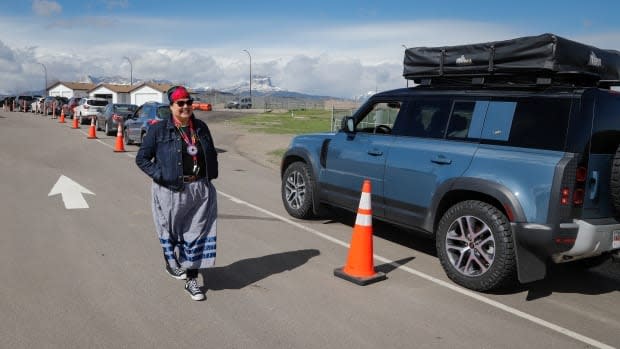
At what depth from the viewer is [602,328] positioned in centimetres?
450

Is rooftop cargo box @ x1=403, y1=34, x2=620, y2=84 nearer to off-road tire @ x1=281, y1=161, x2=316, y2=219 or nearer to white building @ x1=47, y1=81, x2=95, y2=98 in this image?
off-road tire @ x1=281, y1=161, x2=316, y2=219

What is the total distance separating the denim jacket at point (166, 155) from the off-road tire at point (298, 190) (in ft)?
9.48

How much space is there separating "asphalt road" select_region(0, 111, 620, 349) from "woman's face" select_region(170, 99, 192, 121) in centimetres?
152

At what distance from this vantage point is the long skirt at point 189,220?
4750 millimetres

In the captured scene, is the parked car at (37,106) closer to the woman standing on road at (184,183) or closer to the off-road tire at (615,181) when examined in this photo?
the woman standing on road at (184,183)

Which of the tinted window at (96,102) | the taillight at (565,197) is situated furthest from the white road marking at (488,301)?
the tinted window at (96,102)

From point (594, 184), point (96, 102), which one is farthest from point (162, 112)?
point (96, 102)

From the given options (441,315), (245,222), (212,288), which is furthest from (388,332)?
(245,222)

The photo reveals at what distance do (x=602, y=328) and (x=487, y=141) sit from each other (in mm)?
1855

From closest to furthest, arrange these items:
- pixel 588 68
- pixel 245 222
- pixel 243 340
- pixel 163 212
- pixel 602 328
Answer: pixel 243 340
pixel 602 328
pixel 163 212
pixel 588 68
pixel 245 222

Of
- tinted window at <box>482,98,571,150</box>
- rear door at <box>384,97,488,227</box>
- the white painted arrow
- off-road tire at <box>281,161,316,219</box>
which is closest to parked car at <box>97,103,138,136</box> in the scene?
the white painted arrow

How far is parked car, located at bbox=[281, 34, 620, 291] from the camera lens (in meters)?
4.73

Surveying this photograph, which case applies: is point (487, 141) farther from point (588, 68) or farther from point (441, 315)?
point (441, 315)

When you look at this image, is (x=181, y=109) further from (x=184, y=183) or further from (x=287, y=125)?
(x=287, y=125)
